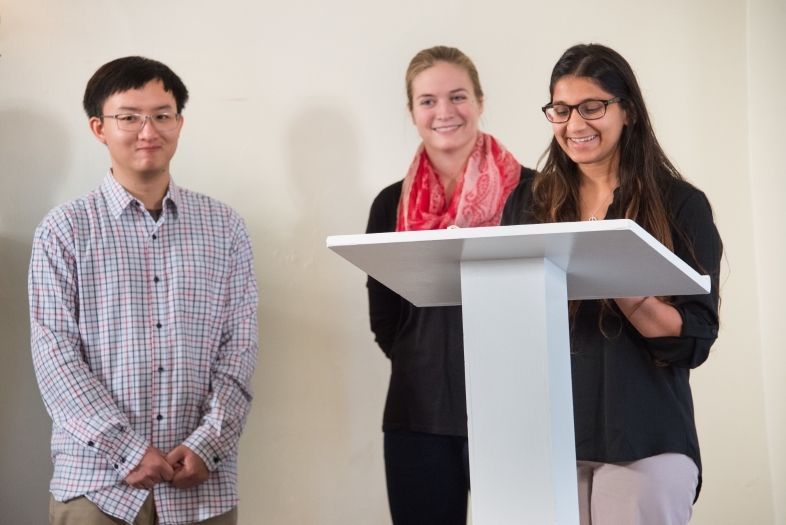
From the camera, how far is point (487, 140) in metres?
2.62

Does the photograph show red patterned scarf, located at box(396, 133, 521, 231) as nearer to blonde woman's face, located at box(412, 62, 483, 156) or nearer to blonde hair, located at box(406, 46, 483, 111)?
blonde woman's face, located at box(412, 62, 483, 156)

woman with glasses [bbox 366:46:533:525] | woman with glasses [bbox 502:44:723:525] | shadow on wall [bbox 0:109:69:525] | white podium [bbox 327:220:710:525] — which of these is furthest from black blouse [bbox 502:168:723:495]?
shadow on wall [bbox 0:109:69:525]

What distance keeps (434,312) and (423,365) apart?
159 mm

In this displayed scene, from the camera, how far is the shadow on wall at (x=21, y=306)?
107 inches

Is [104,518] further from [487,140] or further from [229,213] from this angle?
[487,140]

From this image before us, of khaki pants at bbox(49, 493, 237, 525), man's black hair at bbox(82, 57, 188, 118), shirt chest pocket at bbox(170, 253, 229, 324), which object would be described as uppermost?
man's black hair at bbox(82, 57, 188, 118)

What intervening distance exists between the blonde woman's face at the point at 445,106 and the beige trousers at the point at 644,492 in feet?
4.26

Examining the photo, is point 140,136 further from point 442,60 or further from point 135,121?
point 442,60

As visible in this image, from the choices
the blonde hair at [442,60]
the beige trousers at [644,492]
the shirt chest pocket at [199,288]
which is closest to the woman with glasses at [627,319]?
the beige trousers at [644,492]

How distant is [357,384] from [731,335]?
1302mm

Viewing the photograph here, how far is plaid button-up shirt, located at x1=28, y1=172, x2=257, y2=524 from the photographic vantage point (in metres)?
2.17

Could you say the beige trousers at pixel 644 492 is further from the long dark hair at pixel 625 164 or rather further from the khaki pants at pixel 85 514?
the khaki pants at pixel 85 514

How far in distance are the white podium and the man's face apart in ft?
4.83

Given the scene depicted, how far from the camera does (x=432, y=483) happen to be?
2.29 m
